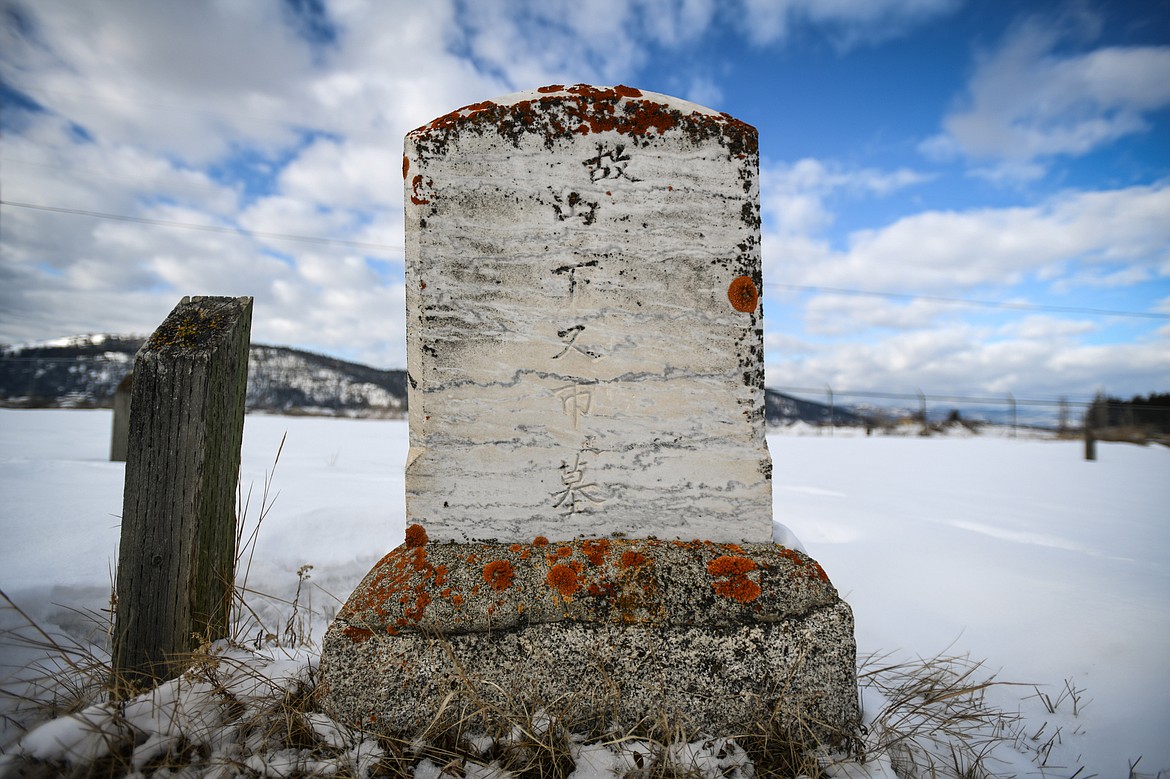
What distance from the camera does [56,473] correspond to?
3.94 meters

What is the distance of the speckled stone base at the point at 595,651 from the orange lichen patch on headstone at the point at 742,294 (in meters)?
0.90

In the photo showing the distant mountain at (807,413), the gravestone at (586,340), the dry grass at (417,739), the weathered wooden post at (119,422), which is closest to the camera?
the dry grass at (417,739)

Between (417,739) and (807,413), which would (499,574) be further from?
(807,413)

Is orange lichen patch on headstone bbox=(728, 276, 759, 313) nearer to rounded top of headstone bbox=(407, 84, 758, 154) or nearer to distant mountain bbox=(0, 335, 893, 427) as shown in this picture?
rounded top of headstone bbox=(407, 84, 758, 154)

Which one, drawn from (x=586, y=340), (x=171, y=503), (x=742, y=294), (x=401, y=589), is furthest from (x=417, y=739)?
(x=742, y=294)

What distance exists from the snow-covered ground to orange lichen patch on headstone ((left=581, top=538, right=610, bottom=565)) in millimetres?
1008

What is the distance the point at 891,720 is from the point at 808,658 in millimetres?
593

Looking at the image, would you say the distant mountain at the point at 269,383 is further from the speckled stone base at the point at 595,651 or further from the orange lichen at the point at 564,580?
the orange lichen at the point at 564,580

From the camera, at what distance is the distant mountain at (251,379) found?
14656 millimetres

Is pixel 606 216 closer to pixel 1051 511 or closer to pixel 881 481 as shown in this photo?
pixel 1051 511

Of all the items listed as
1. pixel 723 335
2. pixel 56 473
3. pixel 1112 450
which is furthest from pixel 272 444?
pixel 1112 450

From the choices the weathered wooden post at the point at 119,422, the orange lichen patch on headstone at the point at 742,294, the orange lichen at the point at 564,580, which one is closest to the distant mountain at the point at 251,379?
the weathered wooden post at the point at 119,422

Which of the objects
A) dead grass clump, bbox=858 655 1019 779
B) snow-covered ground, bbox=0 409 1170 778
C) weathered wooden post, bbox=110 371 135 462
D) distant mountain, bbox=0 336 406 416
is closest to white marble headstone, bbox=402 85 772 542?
dead grass clump, bbox=858 655 1019 779

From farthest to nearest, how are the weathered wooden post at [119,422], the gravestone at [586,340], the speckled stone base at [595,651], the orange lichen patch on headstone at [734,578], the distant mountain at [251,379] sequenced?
1. the distant mountain at [251,379]
2. the weathered wooden post at [119,422]
3. the gravestone at [586,340]
4. the orange lichen patch on headstone at [734,578]
5. the speckled stone base at [595,651]
